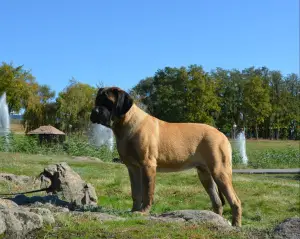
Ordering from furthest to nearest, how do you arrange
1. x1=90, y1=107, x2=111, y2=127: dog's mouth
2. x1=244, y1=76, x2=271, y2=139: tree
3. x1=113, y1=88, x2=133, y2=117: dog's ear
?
x1=244, y1=76, x2=271, y2=139: tree, x1=113, y1=88, x2=133, y2=117: dog's ear, x1=90, y1=107, x2=111, y2=127: dog's mouth

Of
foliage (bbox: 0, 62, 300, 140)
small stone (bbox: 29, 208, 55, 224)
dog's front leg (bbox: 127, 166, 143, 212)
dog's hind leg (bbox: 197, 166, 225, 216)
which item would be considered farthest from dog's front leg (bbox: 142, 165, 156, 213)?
foliage (bbox: 0, 62, 300, 140)

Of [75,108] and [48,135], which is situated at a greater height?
[75,108]

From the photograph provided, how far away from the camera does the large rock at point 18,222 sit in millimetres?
4832

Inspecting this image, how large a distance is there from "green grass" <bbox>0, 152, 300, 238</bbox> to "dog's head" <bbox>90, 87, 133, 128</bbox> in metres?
1.36

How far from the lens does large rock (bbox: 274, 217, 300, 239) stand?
17.6 ft

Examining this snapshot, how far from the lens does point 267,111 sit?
7806 centimetres

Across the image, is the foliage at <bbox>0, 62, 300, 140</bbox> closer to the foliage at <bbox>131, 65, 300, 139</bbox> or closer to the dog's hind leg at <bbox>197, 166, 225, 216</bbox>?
the foliage at <bbox>131, 65, 300, 139</bbox>

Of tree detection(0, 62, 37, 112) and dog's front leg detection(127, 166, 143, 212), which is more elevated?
tree detection(0, 62, 37, 112)

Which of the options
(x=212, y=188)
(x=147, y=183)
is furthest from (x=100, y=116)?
(x=212, y=188)

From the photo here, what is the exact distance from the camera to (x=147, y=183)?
6766 mm

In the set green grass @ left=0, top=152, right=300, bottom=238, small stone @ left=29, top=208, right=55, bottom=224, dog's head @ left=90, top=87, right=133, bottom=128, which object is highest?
dog's head @ left=90, top=87, right=133, bottom=128

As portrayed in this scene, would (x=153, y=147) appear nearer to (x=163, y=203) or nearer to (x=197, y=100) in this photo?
(x=163, y=203)

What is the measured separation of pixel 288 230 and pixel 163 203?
6.46 metres

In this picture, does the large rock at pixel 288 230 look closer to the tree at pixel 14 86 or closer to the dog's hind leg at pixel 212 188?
the dog's hind leg at pixel 212 188
